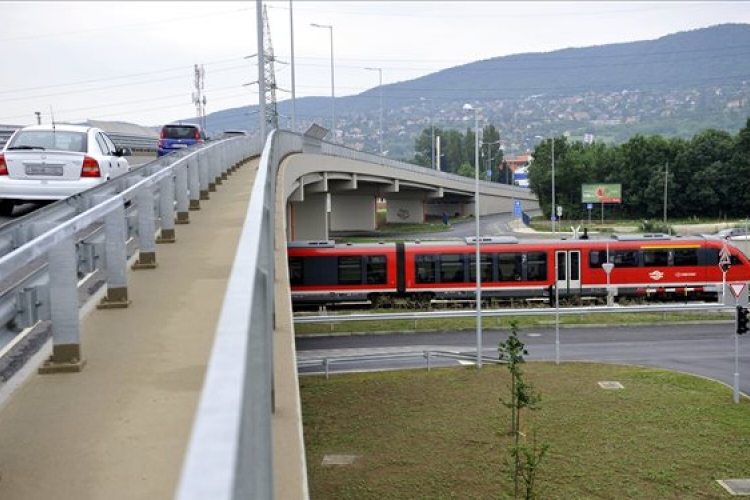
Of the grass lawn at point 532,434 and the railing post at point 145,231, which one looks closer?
the railing post at point 145,231

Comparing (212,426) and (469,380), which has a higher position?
(212,426)

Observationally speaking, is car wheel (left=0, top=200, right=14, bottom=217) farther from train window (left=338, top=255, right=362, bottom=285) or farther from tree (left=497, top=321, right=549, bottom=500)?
train window (left=338, top=255, right=362, bottom=285)

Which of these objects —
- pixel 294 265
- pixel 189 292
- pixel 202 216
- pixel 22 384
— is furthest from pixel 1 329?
pixel 294 265

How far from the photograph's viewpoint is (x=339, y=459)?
17.3m

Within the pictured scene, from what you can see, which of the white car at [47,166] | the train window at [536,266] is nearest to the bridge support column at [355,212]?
the train window at [536,266]

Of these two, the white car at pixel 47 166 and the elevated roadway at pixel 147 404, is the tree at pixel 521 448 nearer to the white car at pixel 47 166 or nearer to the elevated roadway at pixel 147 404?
the elevated roadway at pixel 147 404

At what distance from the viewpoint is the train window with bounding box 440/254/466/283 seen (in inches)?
1483

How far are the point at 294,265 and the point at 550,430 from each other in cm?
2020

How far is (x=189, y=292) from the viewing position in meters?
7.59

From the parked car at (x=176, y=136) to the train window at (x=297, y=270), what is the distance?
22.2 ft

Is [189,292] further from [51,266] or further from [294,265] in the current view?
[294,265]

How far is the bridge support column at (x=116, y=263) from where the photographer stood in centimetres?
716

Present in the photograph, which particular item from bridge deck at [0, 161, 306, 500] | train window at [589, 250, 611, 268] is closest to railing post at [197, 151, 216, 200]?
bridge deck at [0, 161, 306, 500]

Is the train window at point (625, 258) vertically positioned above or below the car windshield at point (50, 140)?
below
